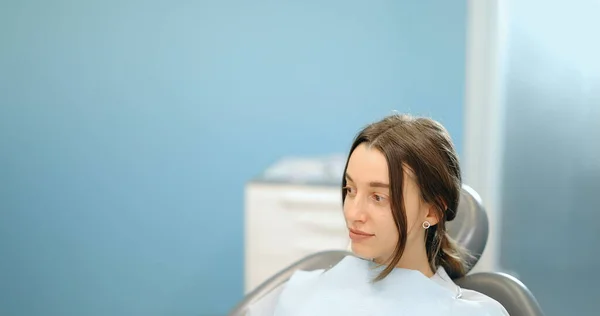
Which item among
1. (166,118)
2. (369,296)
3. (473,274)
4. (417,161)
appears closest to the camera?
(417,161)

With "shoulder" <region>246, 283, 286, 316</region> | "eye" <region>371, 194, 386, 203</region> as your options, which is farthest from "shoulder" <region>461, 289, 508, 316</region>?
"shoulder" <region>246, 283, 286, 316</region>

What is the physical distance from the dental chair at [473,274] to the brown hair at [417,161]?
0.15 meters

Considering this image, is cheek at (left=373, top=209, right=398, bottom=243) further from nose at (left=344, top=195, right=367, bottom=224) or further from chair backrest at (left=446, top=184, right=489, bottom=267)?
chair backrest at (left=446, top=184, right=489, bottom=267)

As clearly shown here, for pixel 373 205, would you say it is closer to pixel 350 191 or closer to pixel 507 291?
pixel 350 191

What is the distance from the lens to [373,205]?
1324mm

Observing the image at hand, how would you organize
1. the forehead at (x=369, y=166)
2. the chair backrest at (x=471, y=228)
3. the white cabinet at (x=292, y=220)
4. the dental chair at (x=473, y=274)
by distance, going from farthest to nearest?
the white cabinet at (x=292, y=220)
the chair backrest at (x=471, y=228)
the dental chair at (x=473, y=274)
the forehead at (x=369, y=166)

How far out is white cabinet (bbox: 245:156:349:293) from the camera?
2.61m

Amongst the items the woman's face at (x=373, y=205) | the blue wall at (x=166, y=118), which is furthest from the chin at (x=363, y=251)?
the blue wall at (x=166, y=118)

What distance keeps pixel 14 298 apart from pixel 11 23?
3.73 feet

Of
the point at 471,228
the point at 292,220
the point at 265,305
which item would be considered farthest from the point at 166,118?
the point at 471,228

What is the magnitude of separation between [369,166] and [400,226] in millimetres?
119

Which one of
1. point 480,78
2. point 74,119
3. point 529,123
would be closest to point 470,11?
point 480,78

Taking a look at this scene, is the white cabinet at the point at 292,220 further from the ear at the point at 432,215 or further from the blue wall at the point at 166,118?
the ear at the point at 432,215

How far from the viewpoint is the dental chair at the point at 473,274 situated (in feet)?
4.62
